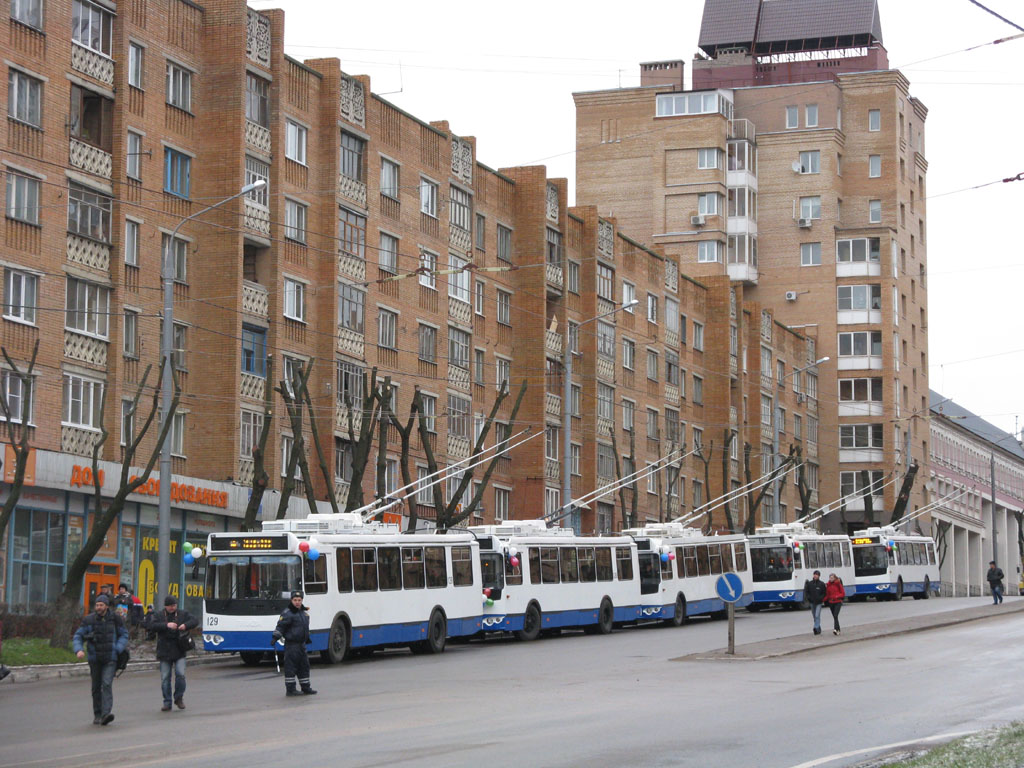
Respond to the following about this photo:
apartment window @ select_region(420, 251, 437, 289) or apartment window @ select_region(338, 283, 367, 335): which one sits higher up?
apartment window @ select_region(420, 251, 437, 289)

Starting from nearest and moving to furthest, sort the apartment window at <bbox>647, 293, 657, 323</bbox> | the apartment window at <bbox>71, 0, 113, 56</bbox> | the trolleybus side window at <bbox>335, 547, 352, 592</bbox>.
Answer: the trolleybus side window at <bbox>335, 547, 352, 592</bbox> < the apartment window at <bbox>71, 0, 113, 56</bbox> < the apartment window at <bbox>647, 293, 657, 323</bbox>

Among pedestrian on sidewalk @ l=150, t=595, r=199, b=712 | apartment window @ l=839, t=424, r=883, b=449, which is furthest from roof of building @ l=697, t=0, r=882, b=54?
pedestrian on sidewalk @ l=150, t=595, r=199, b=712

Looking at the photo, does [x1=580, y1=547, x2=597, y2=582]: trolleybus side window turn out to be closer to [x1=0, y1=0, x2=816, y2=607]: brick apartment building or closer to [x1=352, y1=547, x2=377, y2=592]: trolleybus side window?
[x1=0, y1=0, x2=816, y2=607]: brick apartment building

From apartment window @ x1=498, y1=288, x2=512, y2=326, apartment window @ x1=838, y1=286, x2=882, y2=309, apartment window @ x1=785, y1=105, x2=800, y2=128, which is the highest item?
apartment window @ x1=785, y1=105, x2=800, y2=128

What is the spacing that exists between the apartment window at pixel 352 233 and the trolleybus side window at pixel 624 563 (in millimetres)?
13089

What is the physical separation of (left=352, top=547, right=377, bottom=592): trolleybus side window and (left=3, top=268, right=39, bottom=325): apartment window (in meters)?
11.6

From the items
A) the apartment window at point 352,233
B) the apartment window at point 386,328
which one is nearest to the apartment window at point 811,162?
the apartment window at point 386,328

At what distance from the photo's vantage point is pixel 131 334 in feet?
132

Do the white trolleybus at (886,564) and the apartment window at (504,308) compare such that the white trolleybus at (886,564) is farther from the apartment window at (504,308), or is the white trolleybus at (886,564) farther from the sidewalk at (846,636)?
the apartment window at (504,308)

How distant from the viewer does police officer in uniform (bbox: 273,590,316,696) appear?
2111cm

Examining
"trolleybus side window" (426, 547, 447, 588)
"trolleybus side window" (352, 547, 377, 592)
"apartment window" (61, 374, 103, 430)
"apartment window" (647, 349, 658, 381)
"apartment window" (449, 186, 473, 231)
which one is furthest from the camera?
"apartment window" (647, 349, 658, 381)

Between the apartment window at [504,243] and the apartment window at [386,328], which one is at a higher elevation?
the apartment window at [504,243]

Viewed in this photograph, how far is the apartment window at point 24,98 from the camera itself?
36188 millimetres

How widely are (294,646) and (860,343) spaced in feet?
236
